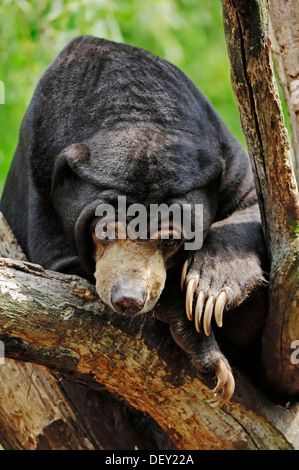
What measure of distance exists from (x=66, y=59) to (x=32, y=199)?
84 cm

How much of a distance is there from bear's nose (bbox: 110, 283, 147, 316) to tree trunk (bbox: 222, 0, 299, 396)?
0.72 meters

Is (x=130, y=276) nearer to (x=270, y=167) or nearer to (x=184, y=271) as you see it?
(x=184, y=271)

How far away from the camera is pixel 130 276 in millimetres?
3150

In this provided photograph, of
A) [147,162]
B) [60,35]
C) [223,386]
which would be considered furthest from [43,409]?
[60,35]

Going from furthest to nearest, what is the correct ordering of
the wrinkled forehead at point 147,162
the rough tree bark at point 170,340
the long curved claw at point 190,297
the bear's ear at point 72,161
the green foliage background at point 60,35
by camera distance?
the green foliage background at point 60,35 < the bear's ear at point 72,161 < the wrinkled forehead at point 147,162 < the long curved claw at point 190,297 < the rough tree bark at point 170,340

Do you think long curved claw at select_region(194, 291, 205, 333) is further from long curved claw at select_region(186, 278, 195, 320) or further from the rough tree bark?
the rough tree bark

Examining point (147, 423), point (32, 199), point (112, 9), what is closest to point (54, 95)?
point (32, 199)

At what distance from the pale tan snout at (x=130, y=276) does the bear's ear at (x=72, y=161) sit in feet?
1.40

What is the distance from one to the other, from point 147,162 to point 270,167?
59 centimetres

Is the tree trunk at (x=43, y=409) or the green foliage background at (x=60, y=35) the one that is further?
the green foliage background at (x=60, y=35)

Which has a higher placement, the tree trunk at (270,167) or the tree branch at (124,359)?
the tree trunk at (270,167)

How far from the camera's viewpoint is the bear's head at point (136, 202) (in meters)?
3.24

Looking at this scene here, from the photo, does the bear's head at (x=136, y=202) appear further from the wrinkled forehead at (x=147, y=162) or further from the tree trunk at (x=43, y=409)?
the tree trunk at (x=43, y=409)

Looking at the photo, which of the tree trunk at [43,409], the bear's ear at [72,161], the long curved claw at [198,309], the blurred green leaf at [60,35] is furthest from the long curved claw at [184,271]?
the blurred green leaf at [60,35]
